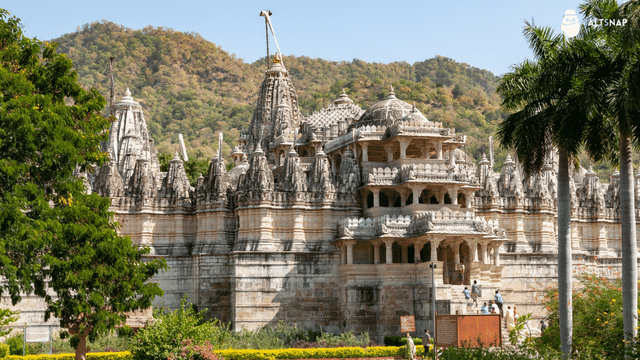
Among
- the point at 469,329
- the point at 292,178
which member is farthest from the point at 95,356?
the point at 469,329

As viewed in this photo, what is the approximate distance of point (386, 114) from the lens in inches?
1923

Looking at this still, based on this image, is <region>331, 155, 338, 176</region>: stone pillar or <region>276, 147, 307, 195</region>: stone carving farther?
<region>331, 155, 338, 176</region>: stone pillar

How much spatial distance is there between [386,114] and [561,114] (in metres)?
23.1

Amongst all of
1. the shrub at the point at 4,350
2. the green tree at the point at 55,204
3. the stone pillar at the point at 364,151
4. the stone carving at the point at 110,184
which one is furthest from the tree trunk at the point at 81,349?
the stone pillar at the point at 364,151

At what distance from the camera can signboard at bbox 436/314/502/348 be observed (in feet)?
91.6

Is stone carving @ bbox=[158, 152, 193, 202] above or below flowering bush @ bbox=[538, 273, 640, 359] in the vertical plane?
above

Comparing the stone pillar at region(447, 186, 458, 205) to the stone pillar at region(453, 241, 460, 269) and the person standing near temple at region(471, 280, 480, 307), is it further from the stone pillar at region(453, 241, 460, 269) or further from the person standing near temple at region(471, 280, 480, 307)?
the person standing near temple at region(471, 280, 480, 307)

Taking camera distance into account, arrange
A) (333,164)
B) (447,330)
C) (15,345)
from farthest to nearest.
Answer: (333,164) → (15,345) → (447,330)

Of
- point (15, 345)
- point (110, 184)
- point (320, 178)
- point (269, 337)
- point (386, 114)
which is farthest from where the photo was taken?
point (386, 114)

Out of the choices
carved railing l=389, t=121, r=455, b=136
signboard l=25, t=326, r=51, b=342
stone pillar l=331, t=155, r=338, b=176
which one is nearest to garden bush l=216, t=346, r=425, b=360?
signboard l=25, t=326, r=51, b=342

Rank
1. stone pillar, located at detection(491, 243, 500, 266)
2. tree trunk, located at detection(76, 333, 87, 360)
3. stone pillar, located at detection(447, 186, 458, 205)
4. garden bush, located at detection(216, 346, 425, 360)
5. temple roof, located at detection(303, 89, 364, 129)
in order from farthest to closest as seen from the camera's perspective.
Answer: temple roof, located at detection(303, 89, 364, 129) < stone pillar, located at detection(491, 243, 500, 266) < stone pillar, located at detection(447, 186, 458, 205) < garden bush, located at detection(216, 346, 425, 360) < tree trunk, located at detection(76, 333, 87, 360)

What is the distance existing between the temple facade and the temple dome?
0.11 meters

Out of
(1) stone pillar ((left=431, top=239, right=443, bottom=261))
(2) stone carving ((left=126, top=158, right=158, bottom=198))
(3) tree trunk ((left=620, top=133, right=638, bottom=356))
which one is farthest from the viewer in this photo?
(2) stone carving ((left=126, top=158, right=158, bottom=198))

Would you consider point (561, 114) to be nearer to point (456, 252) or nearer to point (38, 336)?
point (456, 252)
